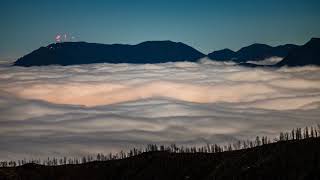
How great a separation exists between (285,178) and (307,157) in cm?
1203

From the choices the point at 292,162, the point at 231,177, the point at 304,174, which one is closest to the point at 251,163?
the point at 231,177

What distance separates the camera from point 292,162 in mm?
172375

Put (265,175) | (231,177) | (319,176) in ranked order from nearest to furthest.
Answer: (319,176), (265,175), (231,177)

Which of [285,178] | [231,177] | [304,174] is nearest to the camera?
[304,174]

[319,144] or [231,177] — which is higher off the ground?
[319,144]

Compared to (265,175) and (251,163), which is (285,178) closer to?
(265,175)

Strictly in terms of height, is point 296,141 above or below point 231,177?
above

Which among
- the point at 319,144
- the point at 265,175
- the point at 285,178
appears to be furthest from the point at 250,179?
the point at 319,144

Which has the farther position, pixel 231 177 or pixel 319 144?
pixel 231 177

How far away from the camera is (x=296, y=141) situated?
193 meters

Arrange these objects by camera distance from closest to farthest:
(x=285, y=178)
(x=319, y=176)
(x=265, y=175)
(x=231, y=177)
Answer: (x=319, y=176) → (x=285, y=178) → (x=265, y=175) → (x=231, y=177)

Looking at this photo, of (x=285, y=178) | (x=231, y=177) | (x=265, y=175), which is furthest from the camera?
(x=231, y=177)

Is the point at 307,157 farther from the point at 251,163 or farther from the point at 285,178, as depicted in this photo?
the point at 251,163

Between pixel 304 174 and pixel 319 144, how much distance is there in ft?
82.6
